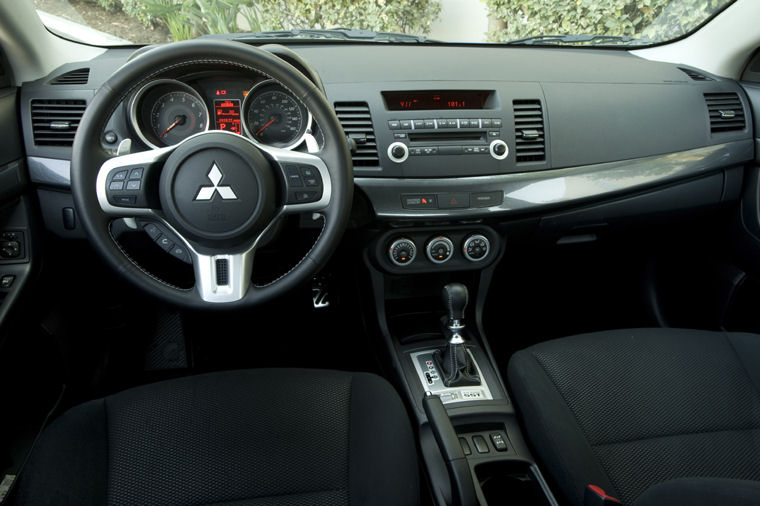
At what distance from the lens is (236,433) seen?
1179 mm

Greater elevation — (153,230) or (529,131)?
(529,131)

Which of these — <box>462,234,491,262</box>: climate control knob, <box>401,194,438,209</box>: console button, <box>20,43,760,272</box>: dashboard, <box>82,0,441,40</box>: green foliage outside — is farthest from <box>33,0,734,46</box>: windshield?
<box>462,234,491,262</box>: climate control knob

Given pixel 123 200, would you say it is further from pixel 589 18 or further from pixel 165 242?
pixel 589 18

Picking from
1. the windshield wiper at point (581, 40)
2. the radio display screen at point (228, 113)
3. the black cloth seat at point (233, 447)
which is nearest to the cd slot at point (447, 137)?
the radio display screen at point (228, 113)

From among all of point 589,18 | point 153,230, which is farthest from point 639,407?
point 589,18

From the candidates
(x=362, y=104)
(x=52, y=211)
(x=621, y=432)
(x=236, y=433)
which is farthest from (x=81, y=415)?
(x=621, y=432)

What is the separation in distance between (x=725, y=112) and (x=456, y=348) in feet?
3.95

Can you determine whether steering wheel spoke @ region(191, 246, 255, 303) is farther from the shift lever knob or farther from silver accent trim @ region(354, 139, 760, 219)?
the shift lever knob

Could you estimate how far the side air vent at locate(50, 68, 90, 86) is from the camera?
1504mm

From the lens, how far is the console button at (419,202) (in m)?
1.55

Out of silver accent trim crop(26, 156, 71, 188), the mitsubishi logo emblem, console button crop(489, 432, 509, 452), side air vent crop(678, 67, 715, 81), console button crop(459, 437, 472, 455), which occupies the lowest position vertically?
console button crop(459, 437, 472, 455)

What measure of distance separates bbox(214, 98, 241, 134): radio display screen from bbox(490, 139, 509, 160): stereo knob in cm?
70

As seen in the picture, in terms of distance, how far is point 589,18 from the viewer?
2.07m

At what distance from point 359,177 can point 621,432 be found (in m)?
0.90
